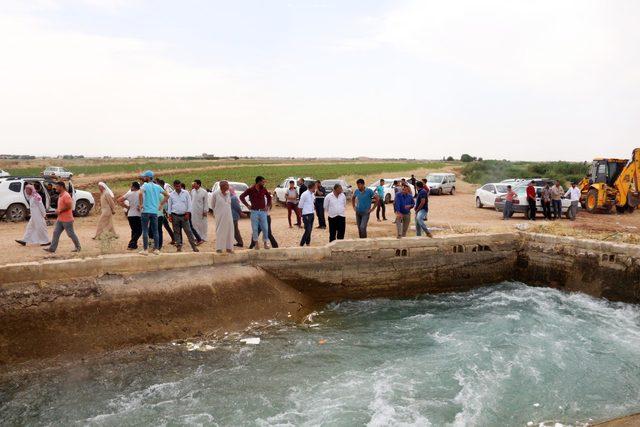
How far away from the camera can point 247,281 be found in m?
10.1

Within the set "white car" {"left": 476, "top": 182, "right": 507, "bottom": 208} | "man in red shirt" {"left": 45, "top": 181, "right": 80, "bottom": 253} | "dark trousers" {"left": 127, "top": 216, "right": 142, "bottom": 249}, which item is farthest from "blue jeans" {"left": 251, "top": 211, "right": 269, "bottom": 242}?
"white car" {"left": 476, "top": 182, "right": 507, "bottom": 208}

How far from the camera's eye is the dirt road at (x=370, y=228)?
36.2ft

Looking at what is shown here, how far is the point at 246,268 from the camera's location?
409 inches

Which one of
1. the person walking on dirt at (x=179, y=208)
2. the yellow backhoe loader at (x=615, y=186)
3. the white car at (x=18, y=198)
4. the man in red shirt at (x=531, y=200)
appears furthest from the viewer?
the yellow backhoe loader at (x=615, y=186)

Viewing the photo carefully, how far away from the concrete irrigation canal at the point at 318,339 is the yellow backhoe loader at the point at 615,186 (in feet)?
35.5

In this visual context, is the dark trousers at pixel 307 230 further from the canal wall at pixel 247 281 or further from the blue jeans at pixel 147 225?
the blue jeans at pixel 147 225

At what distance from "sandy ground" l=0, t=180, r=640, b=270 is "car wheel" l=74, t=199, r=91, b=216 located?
0.29 meters

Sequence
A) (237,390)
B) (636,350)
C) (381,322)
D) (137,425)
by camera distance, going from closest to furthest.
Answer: (137,425) → (237,390) → (636,350) → (381,322)

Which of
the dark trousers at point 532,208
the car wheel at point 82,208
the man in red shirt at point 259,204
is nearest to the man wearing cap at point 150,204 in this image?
the man in red shirt at point 259,204

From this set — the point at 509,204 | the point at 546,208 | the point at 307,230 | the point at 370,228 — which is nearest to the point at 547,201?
the point at 546,208

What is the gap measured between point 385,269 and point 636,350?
17.0ft

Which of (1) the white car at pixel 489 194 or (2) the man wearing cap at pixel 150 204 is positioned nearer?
(2) the man wearing cap at pixel 150 204

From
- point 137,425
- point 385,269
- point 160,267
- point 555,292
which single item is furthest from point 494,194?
point 137,425

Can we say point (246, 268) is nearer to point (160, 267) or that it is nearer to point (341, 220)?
point (160, 267)
